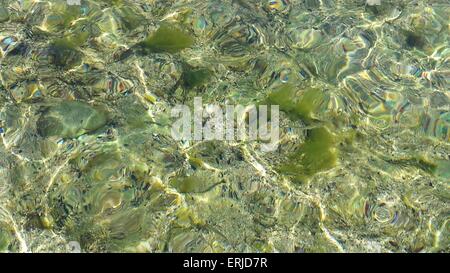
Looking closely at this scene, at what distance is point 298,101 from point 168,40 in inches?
68.9

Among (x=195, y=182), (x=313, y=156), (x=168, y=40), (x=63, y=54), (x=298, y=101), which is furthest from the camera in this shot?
(x=168, y=40)

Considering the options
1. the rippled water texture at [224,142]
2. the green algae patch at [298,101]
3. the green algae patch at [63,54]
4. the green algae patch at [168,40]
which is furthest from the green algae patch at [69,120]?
the green algae patch at [298,101]

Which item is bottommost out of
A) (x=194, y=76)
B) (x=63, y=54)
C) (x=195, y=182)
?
(x=195, y=182)

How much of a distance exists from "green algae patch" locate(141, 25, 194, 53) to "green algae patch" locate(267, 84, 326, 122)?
125cm

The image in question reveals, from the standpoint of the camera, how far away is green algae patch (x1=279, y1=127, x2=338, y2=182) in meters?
4.71

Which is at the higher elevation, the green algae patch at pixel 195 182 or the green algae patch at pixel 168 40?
the green algae patch at pixel 168 40

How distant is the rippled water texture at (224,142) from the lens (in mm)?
4348

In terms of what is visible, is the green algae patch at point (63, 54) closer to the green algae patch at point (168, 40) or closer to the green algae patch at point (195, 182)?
the green algae patch at point (168, 40)

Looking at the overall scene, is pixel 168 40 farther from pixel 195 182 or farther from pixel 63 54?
pixel 195 182

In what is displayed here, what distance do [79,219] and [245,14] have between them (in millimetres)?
3187

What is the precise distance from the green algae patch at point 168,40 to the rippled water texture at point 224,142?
2 cm

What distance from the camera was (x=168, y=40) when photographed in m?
5.66

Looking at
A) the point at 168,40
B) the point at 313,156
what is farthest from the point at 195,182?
the point at 168,40
